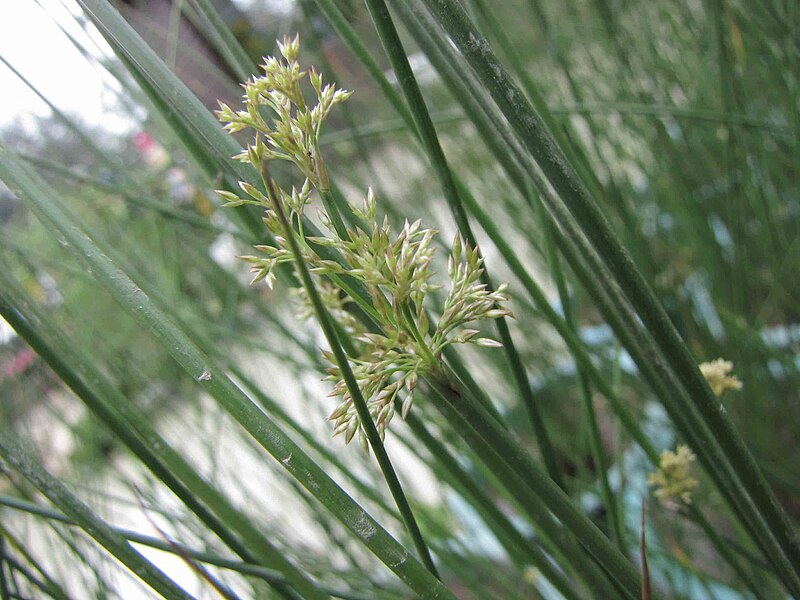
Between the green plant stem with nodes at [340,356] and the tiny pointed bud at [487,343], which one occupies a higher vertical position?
the tiny pointed bud at [487,343]

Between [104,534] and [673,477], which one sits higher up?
[673,477]

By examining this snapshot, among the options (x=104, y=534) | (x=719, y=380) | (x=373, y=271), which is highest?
(x=719, y=380)

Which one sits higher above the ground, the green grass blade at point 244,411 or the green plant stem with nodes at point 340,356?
the green plant stem with nodes at point 340,356

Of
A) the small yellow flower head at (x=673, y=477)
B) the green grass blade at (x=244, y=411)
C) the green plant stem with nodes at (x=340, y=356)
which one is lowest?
the green grass blade at (x=244, y=411)

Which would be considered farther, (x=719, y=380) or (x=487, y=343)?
(x=719, y=380)

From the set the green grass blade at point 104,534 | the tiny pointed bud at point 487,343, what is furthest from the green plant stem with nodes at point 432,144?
the green grass blade at point 104,534

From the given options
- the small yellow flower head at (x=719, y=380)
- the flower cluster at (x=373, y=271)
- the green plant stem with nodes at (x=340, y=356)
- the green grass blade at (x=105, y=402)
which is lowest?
the green grass blade at (x=105, y=402)

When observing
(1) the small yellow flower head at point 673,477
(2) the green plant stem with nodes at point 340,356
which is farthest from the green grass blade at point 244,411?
(1) the small yellow flower head at point 673,477

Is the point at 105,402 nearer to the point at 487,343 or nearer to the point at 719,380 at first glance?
the point at 487,343

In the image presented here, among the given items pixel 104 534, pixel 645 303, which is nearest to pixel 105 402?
pixel 104 534

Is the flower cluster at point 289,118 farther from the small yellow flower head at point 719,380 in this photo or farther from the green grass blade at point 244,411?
the small yellow flower head at point 719,380

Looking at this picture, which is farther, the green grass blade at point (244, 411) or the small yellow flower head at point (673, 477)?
the small yellow flower head at point (673, 477)

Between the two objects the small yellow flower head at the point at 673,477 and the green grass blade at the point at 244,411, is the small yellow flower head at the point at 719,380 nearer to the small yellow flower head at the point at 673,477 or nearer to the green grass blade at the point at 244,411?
the small yellow flower head at the point at 673,477
